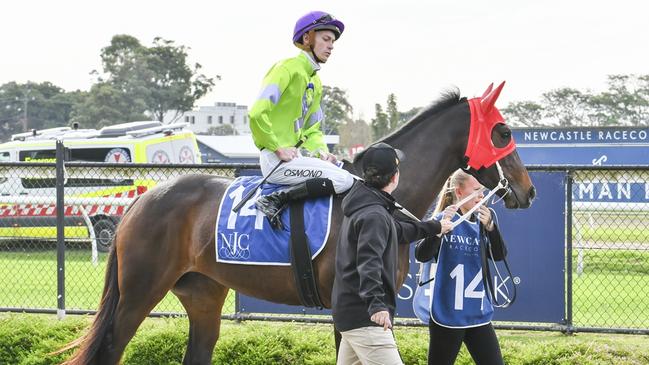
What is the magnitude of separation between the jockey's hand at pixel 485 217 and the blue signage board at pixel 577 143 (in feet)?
38.9

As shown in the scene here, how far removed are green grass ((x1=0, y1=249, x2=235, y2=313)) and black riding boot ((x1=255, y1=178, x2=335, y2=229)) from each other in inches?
137

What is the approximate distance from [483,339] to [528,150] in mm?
12474

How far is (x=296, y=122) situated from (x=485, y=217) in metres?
1.31

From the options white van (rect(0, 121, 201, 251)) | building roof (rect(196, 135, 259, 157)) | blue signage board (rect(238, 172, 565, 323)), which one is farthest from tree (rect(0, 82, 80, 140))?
blue signage board (rect(238, 172, 565, 323))

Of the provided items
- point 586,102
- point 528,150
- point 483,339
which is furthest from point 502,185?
point 586,102

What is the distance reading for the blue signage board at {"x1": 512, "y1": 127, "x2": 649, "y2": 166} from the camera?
53.0 feet

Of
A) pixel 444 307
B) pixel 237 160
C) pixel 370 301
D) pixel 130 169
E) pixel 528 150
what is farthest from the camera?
pixel 237 160

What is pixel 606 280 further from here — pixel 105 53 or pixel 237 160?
pixel 105 53

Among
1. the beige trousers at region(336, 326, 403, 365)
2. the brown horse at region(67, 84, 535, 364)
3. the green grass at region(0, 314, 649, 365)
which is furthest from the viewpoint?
the green grass at region(0, 314, 649, 365)

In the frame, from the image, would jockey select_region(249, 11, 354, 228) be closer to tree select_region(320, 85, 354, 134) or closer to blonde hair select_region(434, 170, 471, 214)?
blonde hair select_region(434, 170, 471, 214)

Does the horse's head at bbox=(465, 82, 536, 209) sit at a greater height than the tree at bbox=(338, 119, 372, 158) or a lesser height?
lesser

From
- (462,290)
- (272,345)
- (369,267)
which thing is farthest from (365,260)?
(272,345)

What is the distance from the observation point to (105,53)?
7119cm

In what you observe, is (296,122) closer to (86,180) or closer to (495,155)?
(495,155)
